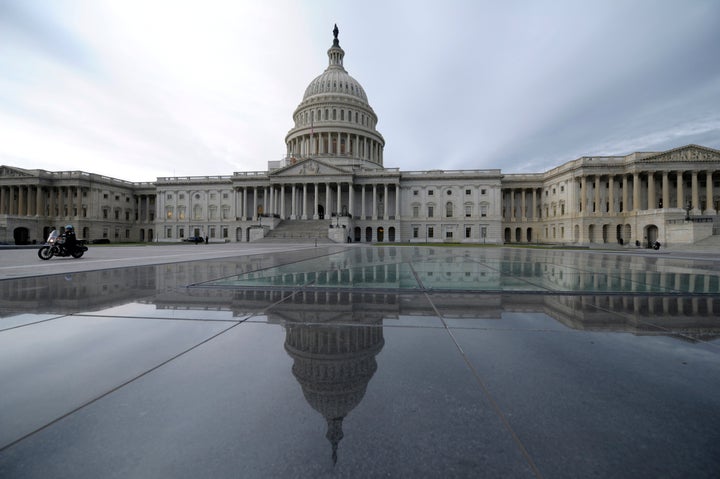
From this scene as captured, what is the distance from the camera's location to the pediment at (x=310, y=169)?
62.5 meters

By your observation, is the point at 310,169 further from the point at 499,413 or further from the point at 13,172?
the point at 13,172

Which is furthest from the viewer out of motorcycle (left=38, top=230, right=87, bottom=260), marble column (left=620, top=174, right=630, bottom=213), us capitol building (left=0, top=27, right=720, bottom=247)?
marble column (left=620, top=174, right=630, bottom=213)

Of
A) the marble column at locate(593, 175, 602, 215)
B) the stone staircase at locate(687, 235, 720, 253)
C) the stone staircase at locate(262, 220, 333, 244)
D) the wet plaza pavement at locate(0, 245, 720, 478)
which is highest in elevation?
the marble column at locate(593, 175, 602, 215)

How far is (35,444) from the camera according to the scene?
1.63m

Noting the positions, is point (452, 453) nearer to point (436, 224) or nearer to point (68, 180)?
point (436, 224)

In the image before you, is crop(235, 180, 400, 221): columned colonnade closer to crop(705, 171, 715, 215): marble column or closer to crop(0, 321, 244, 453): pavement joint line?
crop(705, 171, 715, 215): marble column

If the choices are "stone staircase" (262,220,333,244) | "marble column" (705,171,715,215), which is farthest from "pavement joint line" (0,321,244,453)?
"marble column" (705,171,715,215)

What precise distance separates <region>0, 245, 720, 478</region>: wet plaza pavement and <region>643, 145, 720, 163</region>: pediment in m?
71.7

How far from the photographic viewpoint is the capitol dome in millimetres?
74438

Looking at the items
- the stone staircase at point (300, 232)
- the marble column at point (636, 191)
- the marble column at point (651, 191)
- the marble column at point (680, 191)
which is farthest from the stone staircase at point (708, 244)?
the stone staircase at point (300, 232)

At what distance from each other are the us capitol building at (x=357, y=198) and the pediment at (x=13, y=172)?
228 millimetres

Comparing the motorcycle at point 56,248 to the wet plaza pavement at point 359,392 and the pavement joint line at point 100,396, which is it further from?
the pavement joint line at point 100,396

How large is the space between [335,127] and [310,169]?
1744 cm

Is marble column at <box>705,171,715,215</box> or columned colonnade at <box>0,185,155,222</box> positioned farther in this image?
columned colonnade at <box>0,185,155,222</box>
